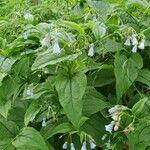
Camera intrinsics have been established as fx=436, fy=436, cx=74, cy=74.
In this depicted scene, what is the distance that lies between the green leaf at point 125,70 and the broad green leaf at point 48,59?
213 millimetres

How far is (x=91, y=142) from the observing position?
1.69 m

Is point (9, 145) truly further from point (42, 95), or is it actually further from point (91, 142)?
point (91, 142)

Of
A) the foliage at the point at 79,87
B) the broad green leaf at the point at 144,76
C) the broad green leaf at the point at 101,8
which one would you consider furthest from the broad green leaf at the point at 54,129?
the broad green leaf at the point at 101,8

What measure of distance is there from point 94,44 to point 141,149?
0.52 meters

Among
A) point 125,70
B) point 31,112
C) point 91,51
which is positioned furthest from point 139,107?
point 31,112

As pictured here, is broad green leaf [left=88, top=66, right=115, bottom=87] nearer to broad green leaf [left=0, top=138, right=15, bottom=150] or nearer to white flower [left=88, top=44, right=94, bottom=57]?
white flower [left=88, top=44, right=94, bottom=57]

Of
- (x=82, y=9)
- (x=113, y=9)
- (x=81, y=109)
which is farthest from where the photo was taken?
(x=82, y=9)

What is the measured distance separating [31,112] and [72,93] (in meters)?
0.21

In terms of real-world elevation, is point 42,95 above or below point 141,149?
above

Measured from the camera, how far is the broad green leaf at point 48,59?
172cm

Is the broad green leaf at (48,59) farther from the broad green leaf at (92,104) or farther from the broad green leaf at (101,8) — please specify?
the broad green leaf at (101,8)

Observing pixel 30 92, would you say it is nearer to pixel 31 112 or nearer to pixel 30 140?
pixel 31 112

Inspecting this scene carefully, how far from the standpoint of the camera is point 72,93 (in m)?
1.73

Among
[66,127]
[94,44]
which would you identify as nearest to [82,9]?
[94,44]
